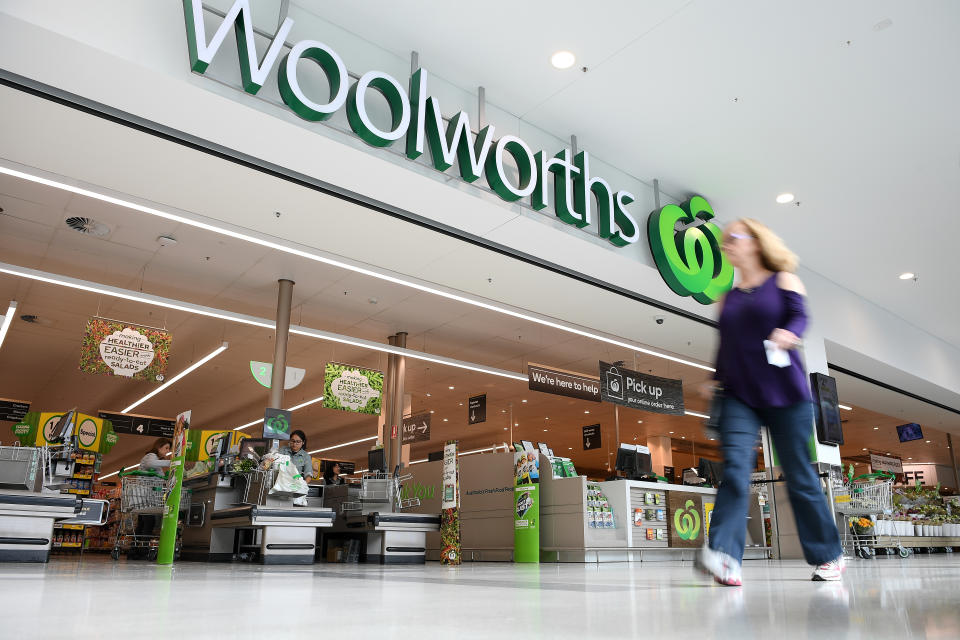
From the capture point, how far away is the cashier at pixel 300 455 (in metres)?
7.67

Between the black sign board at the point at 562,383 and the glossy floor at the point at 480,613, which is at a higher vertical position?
the black sign board at the point at 562,383

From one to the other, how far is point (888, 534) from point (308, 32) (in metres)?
8.64

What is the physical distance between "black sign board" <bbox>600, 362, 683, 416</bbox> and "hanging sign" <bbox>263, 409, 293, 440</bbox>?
4.43m

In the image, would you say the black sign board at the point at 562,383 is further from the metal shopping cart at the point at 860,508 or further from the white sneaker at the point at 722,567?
the white sneaker at the point at 722,567

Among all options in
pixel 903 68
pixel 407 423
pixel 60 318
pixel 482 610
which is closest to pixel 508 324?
pixel 407 423

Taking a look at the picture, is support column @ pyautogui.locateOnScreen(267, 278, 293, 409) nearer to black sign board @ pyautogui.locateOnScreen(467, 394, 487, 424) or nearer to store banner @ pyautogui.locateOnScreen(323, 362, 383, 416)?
→ store banner @ pyautogui.locateOnScreen(323, 362, 383, 416)

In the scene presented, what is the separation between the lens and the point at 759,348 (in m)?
2.66

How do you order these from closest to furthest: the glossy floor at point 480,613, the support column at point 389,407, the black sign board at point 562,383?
the glossy floor at point 480,613
the black sign board at point 562,383
the support column at point 389,407

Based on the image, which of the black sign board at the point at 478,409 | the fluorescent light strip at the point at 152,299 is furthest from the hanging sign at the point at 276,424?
the black sign board at the point at 478,409

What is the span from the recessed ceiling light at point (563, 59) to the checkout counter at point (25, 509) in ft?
16.5

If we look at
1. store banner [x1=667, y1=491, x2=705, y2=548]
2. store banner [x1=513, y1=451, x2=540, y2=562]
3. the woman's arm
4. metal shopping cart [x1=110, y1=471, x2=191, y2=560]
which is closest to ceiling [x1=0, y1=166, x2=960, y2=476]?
metal shopping cart [x1=110, y1=471, x2=191, y2=560]

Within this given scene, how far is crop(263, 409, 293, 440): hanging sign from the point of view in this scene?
6.80 m

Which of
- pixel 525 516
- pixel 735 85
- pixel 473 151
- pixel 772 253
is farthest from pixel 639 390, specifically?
pixel 772 253

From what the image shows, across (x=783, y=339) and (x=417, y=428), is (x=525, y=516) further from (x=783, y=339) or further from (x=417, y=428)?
(x=783, y=339)
